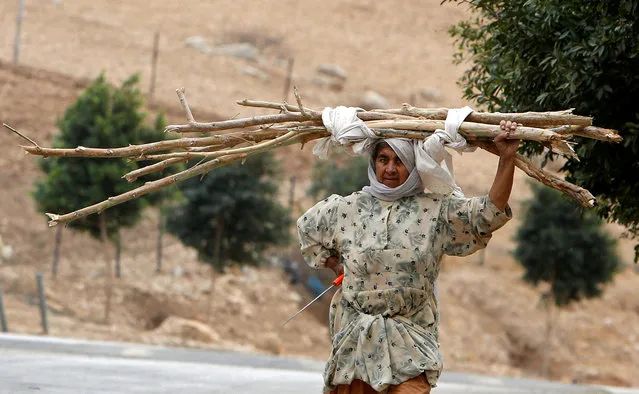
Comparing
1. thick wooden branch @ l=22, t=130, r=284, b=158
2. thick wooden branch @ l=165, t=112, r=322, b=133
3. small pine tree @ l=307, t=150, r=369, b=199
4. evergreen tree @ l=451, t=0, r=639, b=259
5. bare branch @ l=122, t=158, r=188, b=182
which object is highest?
evergreen tree @ l=451, t=0, r=639, b=259

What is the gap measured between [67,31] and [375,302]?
51.5 meters

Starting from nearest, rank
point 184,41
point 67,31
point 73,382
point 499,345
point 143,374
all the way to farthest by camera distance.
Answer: point 73,382, point 143,374, point 499,345, point 67,31, point 184,41

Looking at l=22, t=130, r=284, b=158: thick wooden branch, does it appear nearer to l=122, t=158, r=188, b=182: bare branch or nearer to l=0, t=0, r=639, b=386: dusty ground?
l=122, t=158, r=188, b=182: bare branch

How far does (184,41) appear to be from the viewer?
198ft

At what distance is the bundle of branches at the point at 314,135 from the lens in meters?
5.34

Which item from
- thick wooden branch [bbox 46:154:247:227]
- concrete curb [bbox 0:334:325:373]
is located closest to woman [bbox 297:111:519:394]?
thick wooden branch [bbox 46:154:247:227]

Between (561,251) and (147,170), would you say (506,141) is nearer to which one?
(147,170)

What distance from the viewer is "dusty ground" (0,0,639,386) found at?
29.2 metres

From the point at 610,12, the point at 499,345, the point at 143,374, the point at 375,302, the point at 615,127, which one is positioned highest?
the point at 610,12


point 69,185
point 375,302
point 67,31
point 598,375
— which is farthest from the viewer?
point 67,31

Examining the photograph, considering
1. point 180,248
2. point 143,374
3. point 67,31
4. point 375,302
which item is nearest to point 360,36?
point 67,31

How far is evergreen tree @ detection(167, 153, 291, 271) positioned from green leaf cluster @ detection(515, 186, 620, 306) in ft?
21.5

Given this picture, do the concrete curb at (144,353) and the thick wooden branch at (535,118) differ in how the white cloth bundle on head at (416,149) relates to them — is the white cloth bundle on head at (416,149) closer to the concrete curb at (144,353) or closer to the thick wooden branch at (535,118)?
the thick wooden branch at (535,118)

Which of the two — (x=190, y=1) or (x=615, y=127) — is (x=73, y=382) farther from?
(x=190, y=1)
